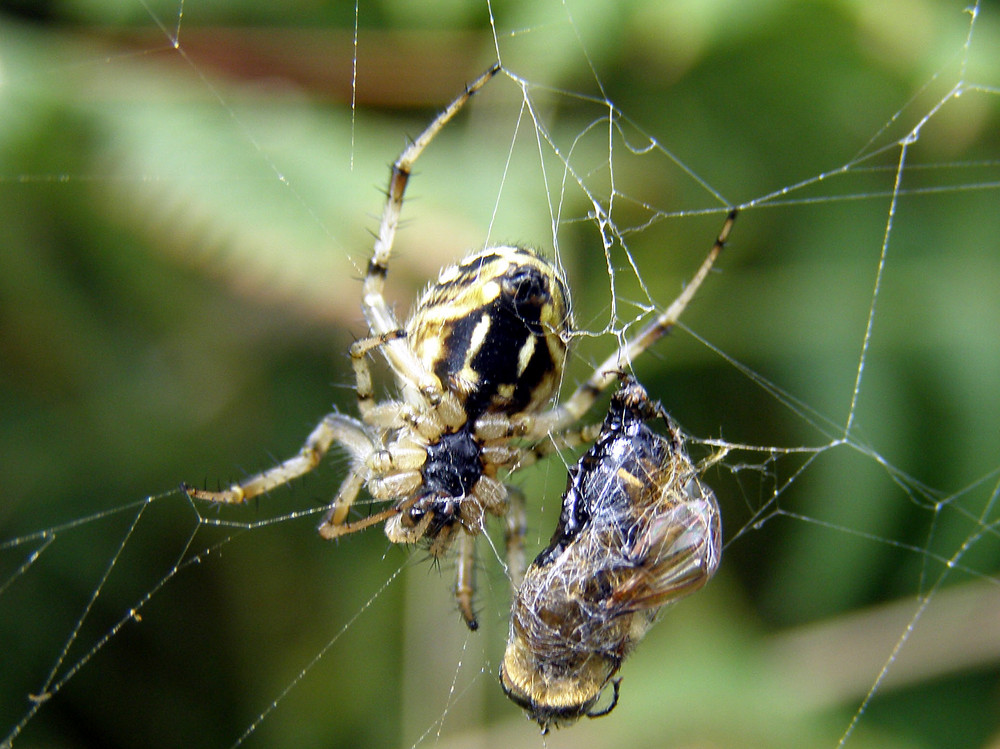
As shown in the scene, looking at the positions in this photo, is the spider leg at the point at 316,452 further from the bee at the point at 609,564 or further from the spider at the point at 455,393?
the bee at the point at 609,564

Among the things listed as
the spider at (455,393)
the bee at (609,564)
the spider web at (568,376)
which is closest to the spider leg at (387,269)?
the spider at (455,393)

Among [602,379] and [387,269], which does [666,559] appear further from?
[387,269]

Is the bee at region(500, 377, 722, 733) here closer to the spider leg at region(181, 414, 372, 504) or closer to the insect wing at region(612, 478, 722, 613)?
the insect wing at region(612, 478, 722, 613)

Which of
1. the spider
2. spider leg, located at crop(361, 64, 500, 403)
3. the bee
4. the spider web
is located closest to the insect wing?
the bee

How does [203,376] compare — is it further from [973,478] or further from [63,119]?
[973,478]

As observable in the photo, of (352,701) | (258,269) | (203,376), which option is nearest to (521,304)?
(258,269)

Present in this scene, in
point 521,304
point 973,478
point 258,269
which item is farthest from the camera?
point 973,478

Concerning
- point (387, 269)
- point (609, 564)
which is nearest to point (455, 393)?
point (387, 269)
